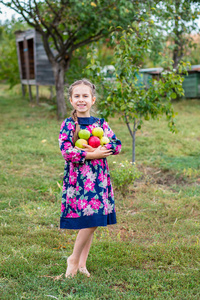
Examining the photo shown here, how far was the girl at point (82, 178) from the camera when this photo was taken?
2656 mm

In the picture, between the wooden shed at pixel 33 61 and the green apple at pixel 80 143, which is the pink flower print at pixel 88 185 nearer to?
the green apple at pixel 80 143

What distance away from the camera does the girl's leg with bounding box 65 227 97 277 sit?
2721mm

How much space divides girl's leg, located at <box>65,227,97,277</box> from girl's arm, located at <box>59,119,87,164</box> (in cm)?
58

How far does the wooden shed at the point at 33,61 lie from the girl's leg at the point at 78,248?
10.6 m

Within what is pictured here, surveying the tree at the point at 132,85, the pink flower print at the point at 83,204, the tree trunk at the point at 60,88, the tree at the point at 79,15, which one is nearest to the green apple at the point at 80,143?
the pink flower print at the point at 83,204

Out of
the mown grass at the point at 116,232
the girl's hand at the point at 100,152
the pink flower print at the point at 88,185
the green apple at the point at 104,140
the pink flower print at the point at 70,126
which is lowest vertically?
the mown grass at the point at 116,232

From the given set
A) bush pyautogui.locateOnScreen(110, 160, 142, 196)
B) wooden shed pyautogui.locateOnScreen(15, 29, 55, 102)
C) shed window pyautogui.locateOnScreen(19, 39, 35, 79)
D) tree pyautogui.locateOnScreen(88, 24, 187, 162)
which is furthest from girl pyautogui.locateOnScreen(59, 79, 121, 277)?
shed window pyautogui.locateOnScreen(19, 39, 35, 79)

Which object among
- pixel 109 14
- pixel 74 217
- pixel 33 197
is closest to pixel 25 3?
pixel 109 14

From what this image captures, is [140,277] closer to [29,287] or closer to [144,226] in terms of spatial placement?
[29,287]

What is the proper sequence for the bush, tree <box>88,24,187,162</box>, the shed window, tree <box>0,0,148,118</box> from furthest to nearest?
1. the shed window
2. tree <box>0,0,148,118</box>
3. tree <box>88,24,187,162</box>
4. the bush

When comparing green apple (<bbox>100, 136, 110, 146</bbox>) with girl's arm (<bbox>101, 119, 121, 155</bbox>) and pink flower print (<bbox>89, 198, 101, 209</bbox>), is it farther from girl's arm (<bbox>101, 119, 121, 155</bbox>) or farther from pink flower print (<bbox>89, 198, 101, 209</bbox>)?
pink flower print (<bbox>89, 198, 101, 209</bbox>)

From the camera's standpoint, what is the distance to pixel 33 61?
1421cm

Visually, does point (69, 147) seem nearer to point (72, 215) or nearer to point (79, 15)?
point (72, 215)

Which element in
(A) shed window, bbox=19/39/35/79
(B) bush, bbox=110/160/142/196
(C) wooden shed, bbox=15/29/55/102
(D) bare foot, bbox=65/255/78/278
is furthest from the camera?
(A) shed window, bbox=19/39/35/79
